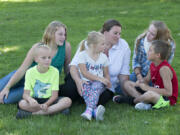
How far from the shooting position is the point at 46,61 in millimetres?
4176

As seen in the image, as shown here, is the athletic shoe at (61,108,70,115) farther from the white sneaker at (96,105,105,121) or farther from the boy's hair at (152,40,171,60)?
the boy's hair at (152,40,171,60)

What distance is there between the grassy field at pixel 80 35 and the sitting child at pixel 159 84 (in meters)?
0.14

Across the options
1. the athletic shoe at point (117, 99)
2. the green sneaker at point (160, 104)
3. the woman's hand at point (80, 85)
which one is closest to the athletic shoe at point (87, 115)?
the woman's hand at point (80, 85)

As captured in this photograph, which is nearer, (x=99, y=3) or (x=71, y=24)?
(x=71, y=24)

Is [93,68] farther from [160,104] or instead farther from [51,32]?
[160,104]

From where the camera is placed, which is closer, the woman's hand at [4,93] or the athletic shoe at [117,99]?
the woman's hand at [4,93]

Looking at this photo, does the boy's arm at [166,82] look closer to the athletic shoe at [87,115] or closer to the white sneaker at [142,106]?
the white sneaker at [142,106]

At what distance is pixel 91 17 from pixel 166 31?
769 centimetres

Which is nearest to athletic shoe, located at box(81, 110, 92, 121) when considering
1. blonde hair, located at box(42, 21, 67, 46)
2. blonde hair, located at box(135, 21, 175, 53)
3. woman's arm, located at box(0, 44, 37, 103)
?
woman's arm, located at box(0, 44, 37, 103)

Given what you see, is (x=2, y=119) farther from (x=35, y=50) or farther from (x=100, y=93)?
(x=100, y=93)

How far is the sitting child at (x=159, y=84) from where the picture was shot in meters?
4.45

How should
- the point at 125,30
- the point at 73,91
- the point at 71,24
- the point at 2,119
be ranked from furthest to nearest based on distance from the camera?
1. the point at 71,24
2. the point at 125,30
3. the point at 73,91
4. the point at 2,119

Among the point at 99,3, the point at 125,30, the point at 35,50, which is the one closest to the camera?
the point at 35,50

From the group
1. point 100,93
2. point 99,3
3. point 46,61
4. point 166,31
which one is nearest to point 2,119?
point 46,61
